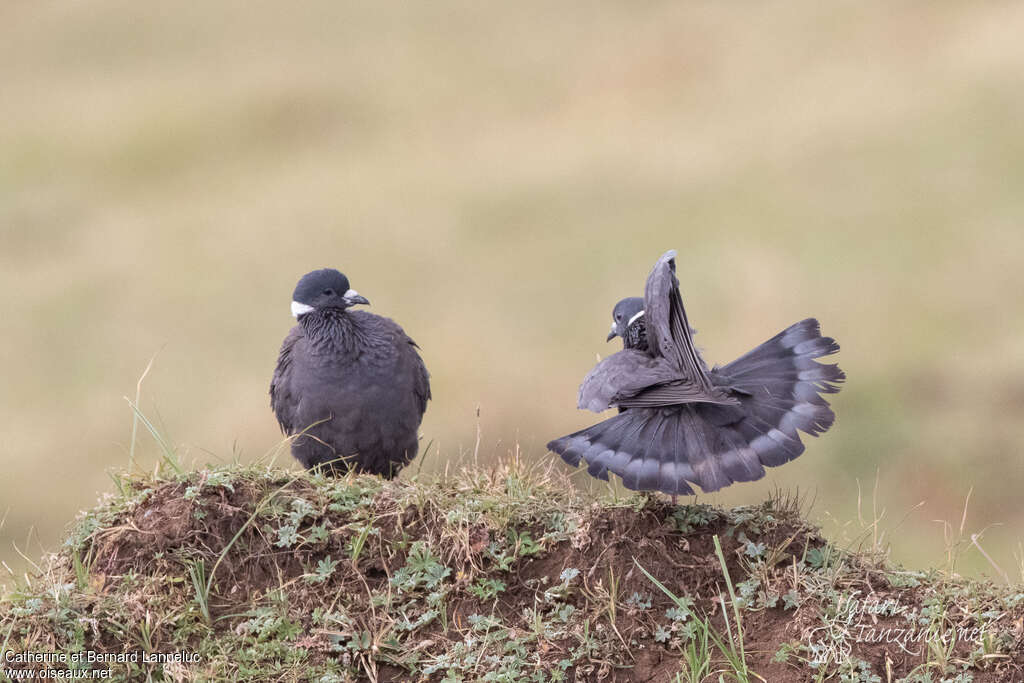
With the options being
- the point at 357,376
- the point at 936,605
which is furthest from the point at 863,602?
the point at 357,376

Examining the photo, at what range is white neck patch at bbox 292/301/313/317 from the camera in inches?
285

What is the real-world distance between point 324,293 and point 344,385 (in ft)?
2.03

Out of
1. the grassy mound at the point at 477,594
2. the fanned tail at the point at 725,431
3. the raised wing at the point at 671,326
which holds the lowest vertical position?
the grassy mound at the point at 477,594

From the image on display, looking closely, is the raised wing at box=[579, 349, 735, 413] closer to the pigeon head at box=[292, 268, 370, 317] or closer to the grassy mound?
the grassy mound

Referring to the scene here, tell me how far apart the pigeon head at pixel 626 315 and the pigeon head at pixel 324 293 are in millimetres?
1959

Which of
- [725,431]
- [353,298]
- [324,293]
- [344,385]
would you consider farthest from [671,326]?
[324,293]

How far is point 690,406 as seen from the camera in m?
5.02

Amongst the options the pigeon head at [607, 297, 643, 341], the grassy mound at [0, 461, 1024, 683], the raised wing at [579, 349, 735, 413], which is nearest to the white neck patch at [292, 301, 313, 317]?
the grassy mound at [0, 461, 1024, 683]

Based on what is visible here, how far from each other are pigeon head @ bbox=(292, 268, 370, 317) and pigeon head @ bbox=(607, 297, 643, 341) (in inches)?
77.1

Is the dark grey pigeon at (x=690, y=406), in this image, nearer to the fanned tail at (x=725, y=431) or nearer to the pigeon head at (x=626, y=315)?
the fanned tail at (x=725, y=431)

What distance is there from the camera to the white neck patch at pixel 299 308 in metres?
7.23

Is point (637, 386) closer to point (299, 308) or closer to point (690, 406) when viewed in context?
point (690, 406)

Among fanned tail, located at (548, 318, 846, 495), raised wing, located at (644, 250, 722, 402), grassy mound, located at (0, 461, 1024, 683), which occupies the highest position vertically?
raised wing, located at (644, 250, 722, 402)

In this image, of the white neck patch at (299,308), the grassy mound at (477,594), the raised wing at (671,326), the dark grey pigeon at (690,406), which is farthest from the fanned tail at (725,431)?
the white neck patch at (299,308)
